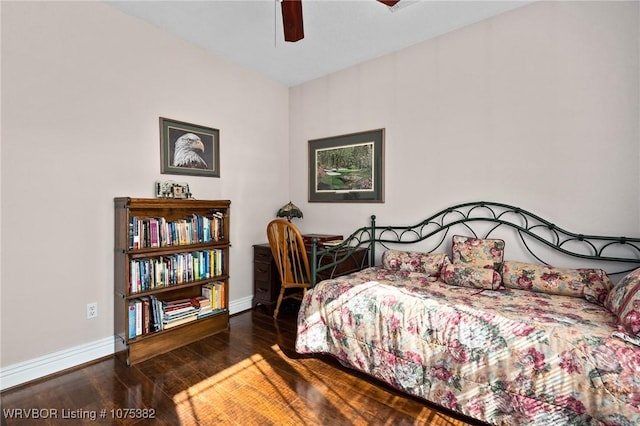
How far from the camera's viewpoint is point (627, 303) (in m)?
1.50

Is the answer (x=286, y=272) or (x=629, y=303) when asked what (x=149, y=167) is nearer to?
(x=286, y=272)

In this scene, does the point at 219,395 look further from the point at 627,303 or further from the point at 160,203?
the point at 627,303

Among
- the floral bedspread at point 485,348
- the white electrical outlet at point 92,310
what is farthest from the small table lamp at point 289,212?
the white electrical outlet at point 92,310

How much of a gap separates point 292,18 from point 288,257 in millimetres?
1934

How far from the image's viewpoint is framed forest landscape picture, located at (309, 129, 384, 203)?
3.18m

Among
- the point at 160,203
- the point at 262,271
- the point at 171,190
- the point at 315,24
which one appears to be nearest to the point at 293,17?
the point at 315,24

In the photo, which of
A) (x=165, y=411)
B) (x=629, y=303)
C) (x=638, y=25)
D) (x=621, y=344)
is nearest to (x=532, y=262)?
(x=629, y=303)

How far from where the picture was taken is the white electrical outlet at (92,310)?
231 centimetres

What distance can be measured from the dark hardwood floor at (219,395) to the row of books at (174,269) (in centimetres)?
54

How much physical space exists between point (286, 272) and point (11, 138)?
2149 millimetres

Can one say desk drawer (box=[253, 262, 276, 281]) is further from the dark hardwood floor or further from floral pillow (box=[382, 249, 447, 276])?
floral pillow (box=[382, 249, 447, 276])

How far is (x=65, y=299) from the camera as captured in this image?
87.0 inches

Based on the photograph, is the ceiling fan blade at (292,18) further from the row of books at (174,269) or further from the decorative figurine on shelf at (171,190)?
the row of books at (174,269)

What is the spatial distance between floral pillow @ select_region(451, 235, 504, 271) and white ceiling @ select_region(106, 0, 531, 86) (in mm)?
1776
